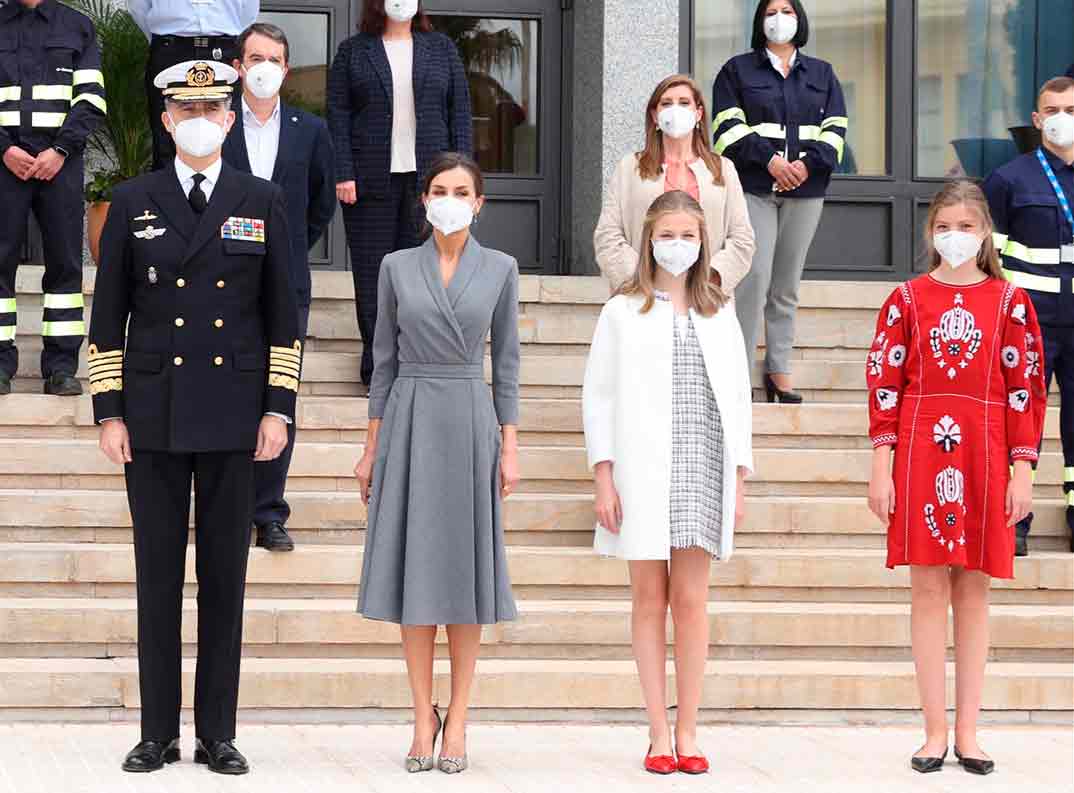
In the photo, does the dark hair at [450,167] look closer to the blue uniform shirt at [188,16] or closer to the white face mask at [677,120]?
the white face mask at [677,120]

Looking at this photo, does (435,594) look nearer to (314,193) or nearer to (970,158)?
(314,193)

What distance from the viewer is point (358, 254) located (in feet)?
29.6

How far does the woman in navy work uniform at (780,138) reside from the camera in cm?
923

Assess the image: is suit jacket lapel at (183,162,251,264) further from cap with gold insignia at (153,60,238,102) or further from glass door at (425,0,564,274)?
glass door at (425,0,564,274)

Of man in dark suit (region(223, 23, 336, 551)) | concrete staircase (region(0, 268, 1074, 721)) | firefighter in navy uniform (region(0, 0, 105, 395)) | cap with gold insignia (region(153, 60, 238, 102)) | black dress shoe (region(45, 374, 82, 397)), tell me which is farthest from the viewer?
firefighter in navy uniform (region(0, 0, 105, 395))

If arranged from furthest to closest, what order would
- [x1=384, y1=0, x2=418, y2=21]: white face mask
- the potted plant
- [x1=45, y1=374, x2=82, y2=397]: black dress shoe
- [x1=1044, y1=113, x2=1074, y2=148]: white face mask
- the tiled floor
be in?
the potted plant → [x1=384, y1=0, x2=418, y2=21]: white face mask → [x1=45, y1=374, x2=82, y2=397]: black dress shoe → [x1=1044, y1=113, x2=1074, y2=148]: white face mask → the tiled floor

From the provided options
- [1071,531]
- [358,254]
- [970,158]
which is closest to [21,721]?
[358,254]

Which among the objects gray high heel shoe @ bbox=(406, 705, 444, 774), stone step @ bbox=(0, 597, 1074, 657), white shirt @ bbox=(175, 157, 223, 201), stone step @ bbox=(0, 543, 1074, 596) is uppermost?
white shirt @ bbox=(175, 157, 223, 201)

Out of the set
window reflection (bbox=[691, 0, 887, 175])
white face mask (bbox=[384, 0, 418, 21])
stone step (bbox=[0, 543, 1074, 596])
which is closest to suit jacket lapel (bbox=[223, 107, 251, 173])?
white face mask (bbox=[384, 0, 418, 21])

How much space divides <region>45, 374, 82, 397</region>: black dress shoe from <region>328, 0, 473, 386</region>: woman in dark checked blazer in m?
1.38

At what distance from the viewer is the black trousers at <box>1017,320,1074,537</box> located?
8094mm

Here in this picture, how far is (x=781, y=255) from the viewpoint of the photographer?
9453 mm

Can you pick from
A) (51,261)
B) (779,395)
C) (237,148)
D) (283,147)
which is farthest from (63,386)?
(779,395)

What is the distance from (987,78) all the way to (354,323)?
17.5 ft
